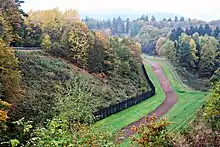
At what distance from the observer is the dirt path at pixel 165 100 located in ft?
93.4

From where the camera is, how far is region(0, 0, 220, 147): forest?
1670 cm

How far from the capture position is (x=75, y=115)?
615 inches

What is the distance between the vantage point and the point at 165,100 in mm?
41062

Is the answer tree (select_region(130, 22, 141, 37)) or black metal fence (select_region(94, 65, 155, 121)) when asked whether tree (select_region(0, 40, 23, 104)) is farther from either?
tree (select_region(130, 22, 141, 37))

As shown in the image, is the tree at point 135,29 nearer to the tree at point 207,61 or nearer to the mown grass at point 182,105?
the tree at point 207,61

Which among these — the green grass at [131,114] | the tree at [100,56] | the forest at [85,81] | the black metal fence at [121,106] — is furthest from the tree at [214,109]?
the tree at [100,56]

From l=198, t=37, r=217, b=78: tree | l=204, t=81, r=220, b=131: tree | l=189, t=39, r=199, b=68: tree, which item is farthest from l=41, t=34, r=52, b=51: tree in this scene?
l=198, t=37, r=217, b=78: tree

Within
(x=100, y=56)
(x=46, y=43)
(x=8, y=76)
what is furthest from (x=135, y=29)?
(x=8, y=76)

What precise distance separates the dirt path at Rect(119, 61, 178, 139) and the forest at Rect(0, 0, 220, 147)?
422mm

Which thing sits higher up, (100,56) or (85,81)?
(100,56)

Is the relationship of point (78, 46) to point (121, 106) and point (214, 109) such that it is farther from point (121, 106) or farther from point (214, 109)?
point (214, 109)

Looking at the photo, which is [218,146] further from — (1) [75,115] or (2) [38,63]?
(2) [38,63]

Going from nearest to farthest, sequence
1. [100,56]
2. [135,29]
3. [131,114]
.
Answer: [131,114] → [100,56] → [135,29]

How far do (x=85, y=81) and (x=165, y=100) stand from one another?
12.4 meters
